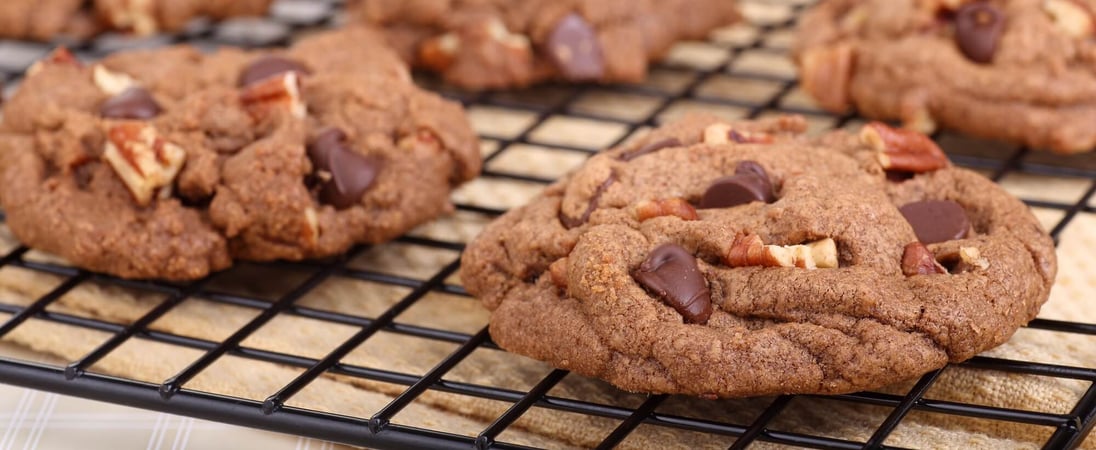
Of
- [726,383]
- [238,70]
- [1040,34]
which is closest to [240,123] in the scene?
[238,70]

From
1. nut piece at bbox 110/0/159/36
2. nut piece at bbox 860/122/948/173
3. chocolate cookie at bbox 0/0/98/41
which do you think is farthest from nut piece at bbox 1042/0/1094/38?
chocolate cookie at bbox 0/0/98/41

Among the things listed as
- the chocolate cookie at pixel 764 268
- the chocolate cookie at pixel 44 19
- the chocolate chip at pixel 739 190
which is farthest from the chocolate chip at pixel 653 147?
the chocolate cookie at pixel 44 19

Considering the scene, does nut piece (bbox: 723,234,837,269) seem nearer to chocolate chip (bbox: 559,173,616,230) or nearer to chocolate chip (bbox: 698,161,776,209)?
chocolate chip (bbox: 698,161,776,209)

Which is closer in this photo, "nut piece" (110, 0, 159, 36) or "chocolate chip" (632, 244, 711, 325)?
"chocolate chip" (632, 244, 711, 325)

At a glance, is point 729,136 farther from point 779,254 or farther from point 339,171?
point 339,171

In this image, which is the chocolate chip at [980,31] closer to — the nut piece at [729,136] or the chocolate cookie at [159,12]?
the nut piece at [729,136]

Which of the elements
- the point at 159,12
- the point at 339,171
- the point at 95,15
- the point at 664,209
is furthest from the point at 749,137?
the point at 95,15
